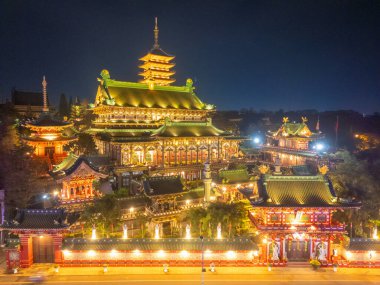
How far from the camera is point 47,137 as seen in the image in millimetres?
34469

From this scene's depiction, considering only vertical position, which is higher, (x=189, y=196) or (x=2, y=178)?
(x=2, y=178)

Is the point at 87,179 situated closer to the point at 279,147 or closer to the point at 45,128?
the point at 45,128

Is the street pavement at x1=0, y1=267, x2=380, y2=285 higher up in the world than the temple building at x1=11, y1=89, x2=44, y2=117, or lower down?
lower down

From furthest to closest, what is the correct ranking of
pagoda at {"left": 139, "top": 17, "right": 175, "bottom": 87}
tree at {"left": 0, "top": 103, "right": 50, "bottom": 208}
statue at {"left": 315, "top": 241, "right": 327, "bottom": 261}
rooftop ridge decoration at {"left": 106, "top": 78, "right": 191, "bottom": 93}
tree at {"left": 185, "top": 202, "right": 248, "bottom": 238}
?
pagoda at {"left": 139, "top": 17, "right": 175, "bottom": 87}
rooftop ridge decoration at {"left": 106, "top": 78, "right": 191, "bottom": 93}
tree at {"left": 0, "top": 103, "right": 50, "bottom": 208}
tree at {"left": 185, "top": 202, "right": 248, "bottom": 238}
statue at {"left": 315, "top": 241, "right": 327, "bottom": 261}

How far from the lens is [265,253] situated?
66.6ft

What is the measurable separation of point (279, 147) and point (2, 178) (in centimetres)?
4653

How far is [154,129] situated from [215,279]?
32.7 m

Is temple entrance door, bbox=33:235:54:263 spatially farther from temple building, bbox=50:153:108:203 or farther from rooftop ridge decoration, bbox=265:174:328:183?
rooftop ridge decoration, bbox=265:174:328:183

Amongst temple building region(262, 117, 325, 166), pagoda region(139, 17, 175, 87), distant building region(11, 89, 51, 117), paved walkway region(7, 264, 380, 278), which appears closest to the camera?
paved walkway region(7, 264, 380, 278)

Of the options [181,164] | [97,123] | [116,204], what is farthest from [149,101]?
[116,204]

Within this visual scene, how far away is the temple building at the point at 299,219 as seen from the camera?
64.7 feet

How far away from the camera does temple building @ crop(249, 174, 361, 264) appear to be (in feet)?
64.7

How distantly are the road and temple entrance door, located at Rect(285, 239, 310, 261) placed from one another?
6.05 ft

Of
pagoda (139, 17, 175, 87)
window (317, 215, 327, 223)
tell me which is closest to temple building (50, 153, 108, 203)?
window (317, 215, 327, 223)
